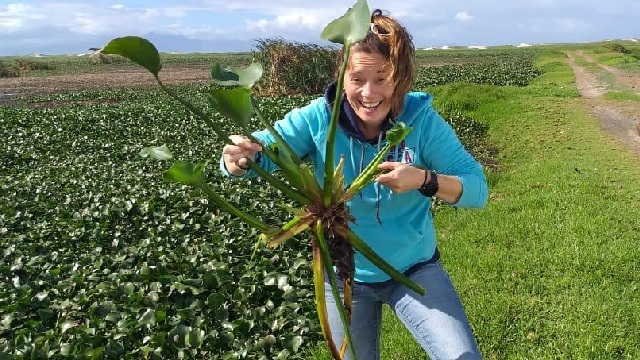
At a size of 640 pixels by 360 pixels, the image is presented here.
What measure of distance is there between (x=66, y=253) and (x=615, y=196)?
6.32 metres

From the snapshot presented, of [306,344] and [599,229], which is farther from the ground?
[599,229]

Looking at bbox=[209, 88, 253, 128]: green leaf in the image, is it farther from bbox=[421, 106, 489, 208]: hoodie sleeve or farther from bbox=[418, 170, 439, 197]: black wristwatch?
bbox=[421, 106, 489, 208]: hoodie sleeve

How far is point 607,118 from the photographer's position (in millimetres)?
14258

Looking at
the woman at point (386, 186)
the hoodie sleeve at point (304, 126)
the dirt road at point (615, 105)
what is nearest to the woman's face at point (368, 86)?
the woman at point (386, 186)

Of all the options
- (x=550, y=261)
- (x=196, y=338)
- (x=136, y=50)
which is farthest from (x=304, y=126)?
(x=550, y=261)

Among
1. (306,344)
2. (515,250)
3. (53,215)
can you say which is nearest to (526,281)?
(515,250)

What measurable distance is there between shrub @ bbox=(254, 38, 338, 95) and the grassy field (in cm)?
1381

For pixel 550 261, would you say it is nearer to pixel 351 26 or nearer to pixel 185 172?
pixel 351 26

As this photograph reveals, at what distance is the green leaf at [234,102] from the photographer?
1473mm

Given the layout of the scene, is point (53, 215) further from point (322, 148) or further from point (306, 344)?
point (322, 148)

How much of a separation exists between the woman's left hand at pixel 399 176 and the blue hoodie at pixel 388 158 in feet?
1.45

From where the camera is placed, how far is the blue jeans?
2207mm

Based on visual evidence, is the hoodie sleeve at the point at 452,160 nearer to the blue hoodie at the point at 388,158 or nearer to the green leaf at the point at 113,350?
the blue hoodie at the point at 388,158

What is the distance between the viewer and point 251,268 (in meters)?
5.71
